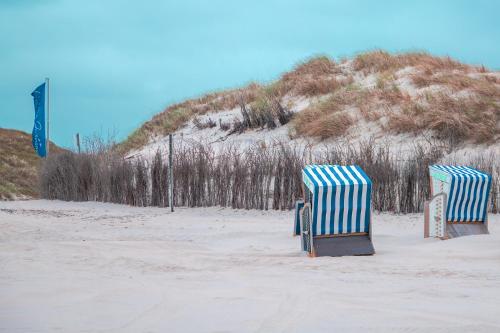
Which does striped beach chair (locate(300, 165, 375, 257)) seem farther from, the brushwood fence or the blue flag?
the blue flag

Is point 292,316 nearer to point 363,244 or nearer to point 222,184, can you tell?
point 363,244

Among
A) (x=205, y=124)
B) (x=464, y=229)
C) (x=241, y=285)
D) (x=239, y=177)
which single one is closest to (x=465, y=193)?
(x=464, y=229)

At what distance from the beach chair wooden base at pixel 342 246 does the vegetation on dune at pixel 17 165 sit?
15.3 metres

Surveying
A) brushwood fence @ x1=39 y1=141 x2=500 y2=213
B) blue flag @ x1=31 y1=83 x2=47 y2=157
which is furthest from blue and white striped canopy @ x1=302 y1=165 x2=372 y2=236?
blue flag @ x1=31 y1=83 x2=47 y2=157

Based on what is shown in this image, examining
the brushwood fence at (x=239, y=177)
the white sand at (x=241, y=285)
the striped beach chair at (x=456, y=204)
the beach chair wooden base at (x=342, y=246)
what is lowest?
the white sand at (x=241, y=285)

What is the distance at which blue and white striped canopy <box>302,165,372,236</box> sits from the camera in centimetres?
771

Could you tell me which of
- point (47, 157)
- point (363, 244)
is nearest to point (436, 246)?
point (363, 244)

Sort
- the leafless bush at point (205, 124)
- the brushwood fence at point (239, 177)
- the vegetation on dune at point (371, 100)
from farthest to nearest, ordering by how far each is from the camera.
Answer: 1. the leafless bush at point (205, 124)
2. the vegetation on dune at point (371, 100)
3. the brushwood fence at point (239, 177)

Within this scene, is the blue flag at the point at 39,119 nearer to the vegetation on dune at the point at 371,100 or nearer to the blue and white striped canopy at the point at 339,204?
the vegetation on dune at the point at 371,100

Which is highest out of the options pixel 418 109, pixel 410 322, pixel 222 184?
pixel 418 109

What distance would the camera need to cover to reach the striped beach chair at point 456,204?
8.73 meters

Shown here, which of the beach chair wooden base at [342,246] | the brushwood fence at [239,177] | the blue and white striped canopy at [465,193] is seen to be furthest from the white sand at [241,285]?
the brushwood fence at [239,177]

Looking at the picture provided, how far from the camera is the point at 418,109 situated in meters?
16.8

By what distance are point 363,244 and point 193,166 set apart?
22.0 feet
